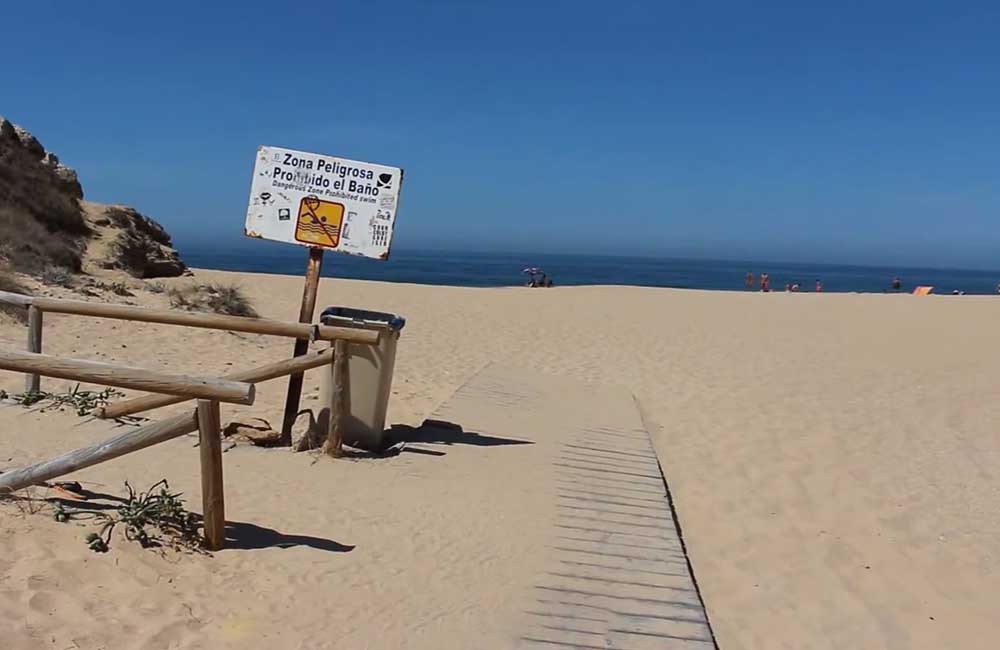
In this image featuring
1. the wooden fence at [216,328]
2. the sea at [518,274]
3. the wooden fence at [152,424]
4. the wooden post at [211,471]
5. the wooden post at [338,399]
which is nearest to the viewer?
the wooden fence at [152,424]

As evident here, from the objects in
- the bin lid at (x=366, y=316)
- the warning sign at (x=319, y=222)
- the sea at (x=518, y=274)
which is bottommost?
the sea at (x=518, y=274)

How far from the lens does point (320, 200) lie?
19.5 feet

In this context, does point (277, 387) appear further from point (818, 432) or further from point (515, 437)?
point (818, 432)

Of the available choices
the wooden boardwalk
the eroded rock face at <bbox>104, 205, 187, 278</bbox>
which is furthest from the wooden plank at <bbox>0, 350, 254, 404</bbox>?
the eroded rock face at <bbox>104, 205, 187, 278</bbox>

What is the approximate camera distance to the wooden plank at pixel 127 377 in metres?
3.56

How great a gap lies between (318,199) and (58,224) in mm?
12740

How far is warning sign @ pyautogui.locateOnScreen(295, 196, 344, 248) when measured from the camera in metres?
5.93

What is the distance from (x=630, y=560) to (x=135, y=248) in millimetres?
15915

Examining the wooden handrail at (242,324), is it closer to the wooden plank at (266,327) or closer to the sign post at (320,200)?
the wooden plank at (266,327)

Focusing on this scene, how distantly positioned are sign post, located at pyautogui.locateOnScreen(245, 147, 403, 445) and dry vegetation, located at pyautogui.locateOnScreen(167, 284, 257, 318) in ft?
23.7

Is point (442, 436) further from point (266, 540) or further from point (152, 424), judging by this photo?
point (152, 424)

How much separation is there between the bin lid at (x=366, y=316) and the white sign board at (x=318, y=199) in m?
0.46

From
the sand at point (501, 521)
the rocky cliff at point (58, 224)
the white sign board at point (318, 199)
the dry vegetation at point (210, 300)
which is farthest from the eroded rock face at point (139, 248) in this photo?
the white sign board at point (318, 199)

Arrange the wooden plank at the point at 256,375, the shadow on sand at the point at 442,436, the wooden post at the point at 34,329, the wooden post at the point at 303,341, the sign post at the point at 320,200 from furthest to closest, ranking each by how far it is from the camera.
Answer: the shadow on sand at the point at 442,436
the wooden post at the point at 34,329
the wooden post at the point at 303,341
the sign post at the point at 320,200
the wooden plank at the point at 256,375
